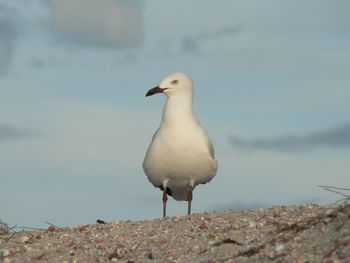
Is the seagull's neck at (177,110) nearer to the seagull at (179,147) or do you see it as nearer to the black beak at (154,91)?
the seagull at (179,147)

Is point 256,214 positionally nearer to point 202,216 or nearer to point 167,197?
point 202,216

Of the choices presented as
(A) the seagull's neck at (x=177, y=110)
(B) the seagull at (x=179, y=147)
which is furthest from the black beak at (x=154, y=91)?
(A) the seagull's neck at (x=177, y=110)

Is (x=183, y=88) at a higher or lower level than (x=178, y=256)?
higher

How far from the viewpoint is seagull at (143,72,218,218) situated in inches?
674

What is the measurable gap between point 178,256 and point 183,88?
730cm

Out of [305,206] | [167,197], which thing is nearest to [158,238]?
[305,206]

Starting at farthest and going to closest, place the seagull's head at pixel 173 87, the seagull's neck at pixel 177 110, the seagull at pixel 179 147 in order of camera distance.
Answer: the seagull's head at pixel 173 87
the seagull's neck at pixel 177 110
the seagull at pixel 179 147

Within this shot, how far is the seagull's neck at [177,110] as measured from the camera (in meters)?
17.6

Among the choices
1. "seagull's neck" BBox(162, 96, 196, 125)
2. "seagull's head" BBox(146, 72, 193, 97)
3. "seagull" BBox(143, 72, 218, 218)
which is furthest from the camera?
"seagull's head" BBox(146, 72, 193, 97)

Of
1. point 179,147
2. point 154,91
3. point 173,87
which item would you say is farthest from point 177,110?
point 179,147

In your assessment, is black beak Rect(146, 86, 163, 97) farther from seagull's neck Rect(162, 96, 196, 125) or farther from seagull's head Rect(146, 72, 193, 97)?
seagull's neck Rect(162, 96, 196, 125)

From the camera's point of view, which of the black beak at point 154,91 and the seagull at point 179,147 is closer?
the seagull at point 179,147

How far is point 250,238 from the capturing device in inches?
457

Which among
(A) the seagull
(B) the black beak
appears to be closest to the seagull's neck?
(A) the seagull
